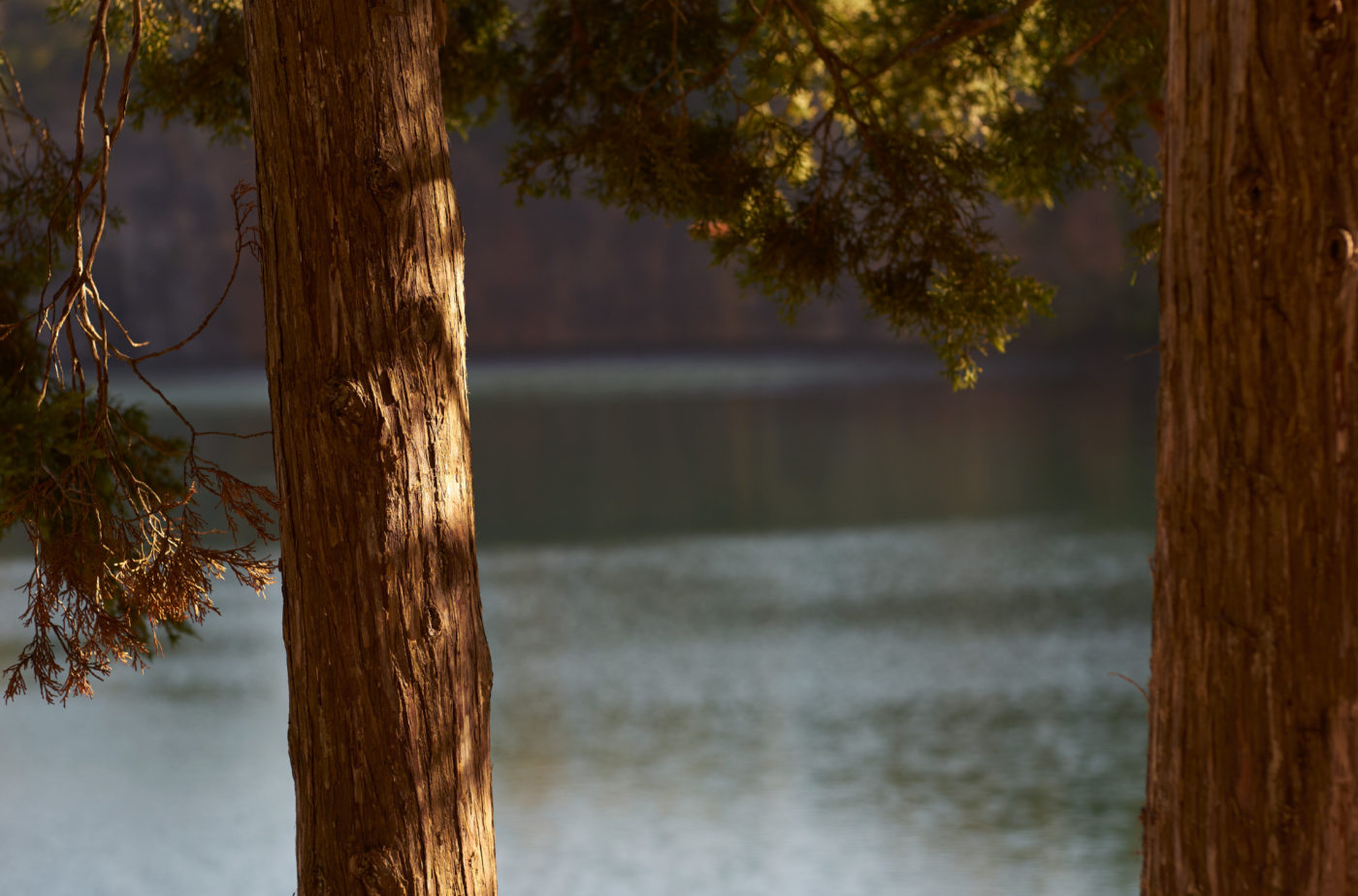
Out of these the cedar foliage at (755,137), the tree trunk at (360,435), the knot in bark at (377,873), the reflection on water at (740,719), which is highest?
→ the cedar foliage at (755,137)

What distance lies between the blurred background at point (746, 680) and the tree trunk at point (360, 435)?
3.24 feet

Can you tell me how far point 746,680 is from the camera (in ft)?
25.5

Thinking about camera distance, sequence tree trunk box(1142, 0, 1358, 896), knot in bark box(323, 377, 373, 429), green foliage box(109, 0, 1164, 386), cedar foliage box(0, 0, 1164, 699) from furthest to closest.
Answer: green foliage box(109, 0, 1164, 386)
cedar foliage box(0, 0, 1164, 699)
knot in bark box(323, 377, 373, 429)
tree trunk box(1142, 0, 1358, 896)

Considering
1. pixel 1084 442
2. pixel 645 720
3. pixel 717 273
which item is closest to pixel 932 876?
pixel 645 720

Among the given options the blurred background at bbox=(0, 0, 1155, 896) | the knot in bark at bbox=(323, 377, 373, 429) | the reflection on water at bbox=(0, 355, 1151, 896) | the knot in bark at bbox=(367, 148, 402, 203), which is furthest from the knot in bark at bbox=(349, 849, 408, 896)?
the reflection on water at bbox=(0, 355, 1151, 896)

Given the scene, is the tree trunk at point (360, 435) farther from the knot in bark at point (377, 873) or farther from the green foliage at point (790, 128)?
the green foliage at point (790, 128)

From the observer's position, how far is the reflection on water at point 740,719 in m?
5.70

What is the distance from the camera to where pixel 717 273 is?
28094 mm

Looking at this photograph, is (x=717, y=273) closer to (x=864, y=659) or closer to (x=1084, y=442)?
(x=1084, y=442)

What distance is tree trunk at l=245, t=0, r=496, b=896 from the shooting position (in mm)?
1941

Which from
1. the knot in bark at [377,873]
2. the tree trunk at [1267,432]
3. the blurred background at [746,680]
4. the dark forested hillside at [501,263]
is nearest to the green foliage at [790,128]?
the blurred background at [746,680]

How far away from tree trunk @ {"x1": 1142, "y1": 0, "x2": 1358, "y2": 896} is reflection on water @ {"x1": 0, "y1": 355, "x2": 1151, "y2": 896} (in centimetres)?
395

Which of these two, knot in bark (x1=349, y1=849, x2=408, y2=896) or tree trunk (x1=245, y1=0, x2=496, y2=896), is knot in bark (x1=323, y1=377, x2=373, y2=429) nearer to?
tree trunk (x1=245, y1=0, x2=496, y2=896)

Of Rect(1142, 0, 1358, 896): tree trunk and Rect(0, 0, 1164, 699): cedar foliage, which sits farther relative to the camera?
Rect(0, 0, 1164, 699): cedar foliage
